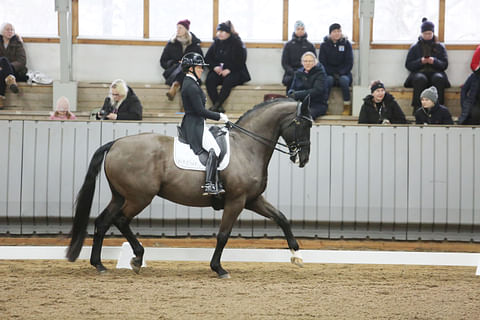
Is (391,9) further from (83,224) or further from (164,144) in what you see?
(83,224)

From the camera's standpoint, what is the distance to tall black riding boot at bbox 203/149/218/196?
731 centimetres

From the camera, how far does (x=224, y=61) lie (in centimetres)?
1277

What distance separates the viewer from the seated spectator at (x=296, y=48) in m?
12.8

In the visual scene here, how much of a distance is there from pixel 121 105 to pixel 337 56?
4.34 metres

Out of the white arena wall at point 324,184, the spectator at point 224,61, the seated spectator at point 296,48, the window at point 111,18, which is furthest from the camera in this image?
the window at point 111,18

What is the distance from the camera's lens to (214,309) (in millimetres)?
5496

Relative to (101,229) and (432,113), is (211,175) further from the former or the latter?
(432,113)

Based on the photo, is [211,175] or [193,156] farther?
[193,156]

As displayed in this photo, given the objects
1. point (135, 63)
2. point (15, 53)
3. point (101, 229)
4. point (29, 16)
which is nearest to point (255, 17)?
point (135, 63)

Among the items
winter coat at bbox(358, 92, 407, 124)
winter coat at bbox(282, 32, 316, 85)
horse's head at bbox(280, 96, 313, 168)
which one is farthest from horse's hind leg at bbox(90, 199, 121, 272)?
winter coat at bbox(282, 32, 316, 85)

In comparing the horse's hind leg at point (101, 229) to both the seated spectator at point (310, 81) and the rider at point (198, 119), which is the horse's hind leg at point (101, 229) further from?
the seated spectator at point (310, 81)

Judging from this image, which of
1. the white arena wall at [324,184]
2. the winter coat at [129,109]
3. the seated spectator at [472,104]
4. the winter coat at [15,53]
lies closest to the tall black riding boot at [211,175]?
the white arena wall at [324,184]

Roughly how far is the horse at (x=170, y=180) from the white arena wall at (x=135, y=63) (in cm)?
660

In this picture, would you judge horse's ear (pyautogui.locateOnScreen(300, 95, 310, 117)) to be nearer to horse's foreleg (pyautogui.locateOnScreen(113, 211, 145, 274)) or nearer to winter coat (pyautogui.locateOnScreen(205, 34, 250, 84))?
horse's foreleg (pyautogui.locateOnScreen(113, 211, 145, 274))
